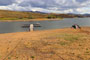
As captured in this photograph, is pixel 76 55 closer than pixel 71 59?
No

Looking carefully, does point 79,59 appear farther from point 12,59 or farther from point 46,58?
point 12,59

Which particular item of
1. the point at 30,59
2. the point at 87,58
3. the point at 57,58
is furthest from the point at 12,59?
the point at 87,58

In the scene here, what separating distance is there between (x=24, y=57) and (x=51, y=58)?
240cm

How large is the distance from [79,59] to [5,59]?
6170 millimetres

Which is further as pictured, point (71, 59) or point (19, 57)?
point (19, 57)

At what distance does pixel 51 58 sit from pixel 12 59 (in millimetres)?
3279

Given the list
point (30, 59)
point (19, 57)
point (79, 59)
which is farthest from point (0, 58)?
point (79, 59)

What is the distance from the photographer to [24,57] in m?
11.1

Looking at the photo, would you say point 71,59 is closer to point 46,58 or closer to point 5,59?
point 46,58

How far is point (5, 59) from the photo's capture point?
34.6 feet

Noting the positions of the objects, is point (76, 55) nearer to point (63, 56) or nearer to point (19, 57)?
point (63, 56)

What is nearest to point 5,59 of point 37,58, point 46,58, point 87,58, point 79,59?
point 37,58

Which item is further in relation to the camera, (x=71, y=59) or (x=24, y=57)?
(x=24, y=57)

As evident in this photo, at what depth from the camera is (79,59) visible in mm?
10375
